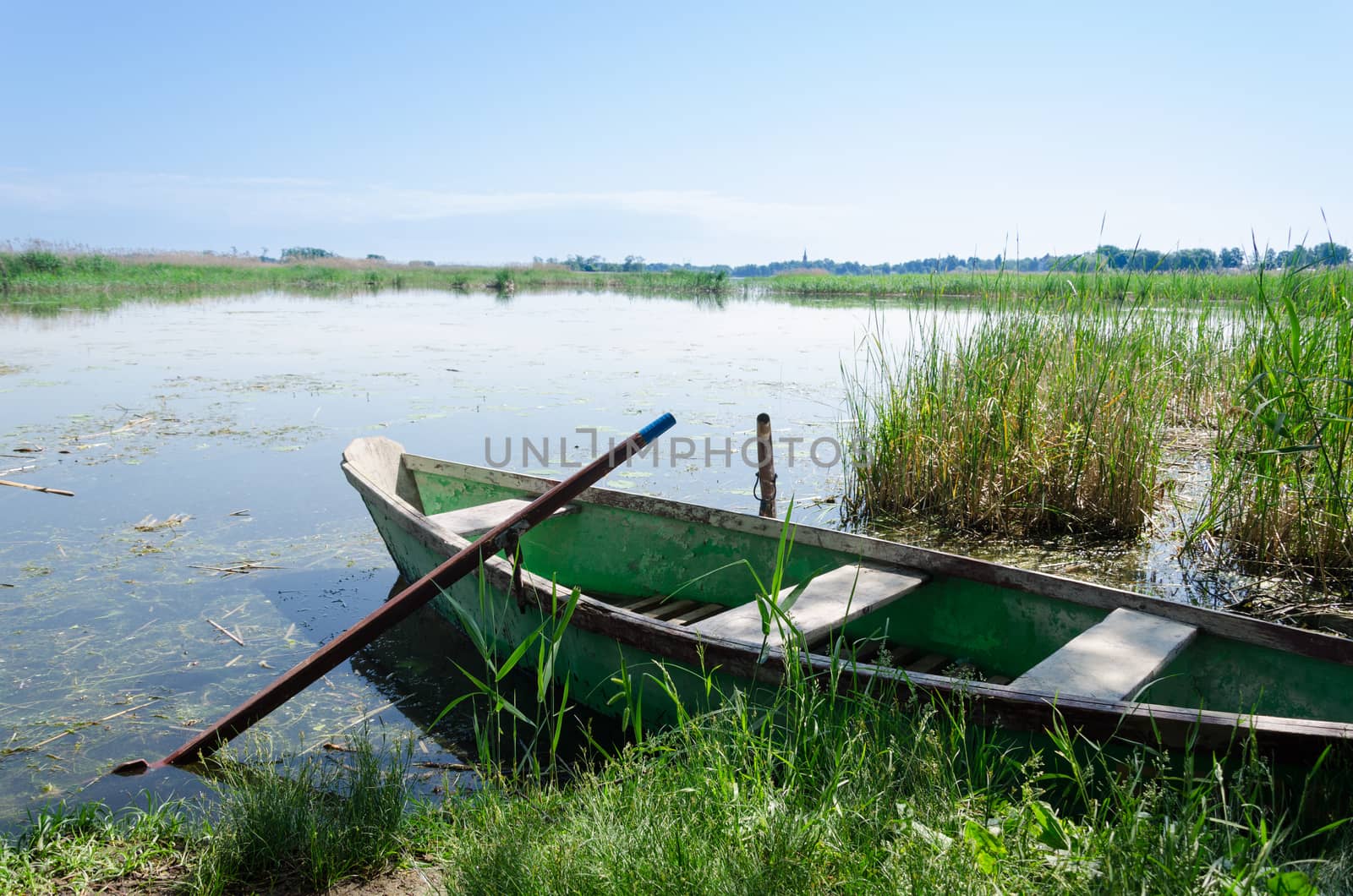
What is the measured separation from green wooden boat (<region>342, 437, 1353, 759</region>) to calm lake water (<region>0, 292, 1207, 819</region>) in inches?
27.3

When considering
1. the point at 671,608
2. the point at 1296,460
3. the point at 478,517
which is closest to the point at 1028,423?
the point at 1296,460

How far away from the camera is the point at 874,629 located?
3.63m

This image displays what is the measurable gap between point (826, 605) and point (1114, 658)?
99 cm

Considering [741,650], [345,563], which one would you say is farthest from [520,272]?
[741,650]

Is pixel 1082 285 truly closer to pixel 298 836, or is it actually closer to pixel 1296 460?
pixel 1296 460

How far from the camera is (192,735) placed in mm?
3580

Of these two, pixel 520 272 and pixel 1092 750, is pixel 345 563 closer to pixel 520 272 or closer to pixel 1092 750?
pixel 1092 750

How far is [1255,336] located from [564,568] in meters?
4.00

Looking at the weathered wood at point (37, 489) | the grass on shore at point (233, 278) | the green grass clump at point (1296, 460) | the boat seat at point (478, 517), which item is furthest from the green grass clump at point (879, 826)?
the grass on shore at point (233, 278)

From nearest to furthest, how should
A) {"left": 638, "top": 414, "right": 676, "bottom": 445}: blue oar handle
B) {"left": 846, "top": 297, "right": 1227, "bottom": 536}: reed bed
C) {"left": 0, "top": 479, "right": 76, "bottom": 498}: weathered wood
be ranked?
{"left": 638, "top": 414, "right": 676, "bottom": 445}: blue oar handle, {"left": 846, "top": 297, "right": 1227, "bottom": 536}: reed bed, {"left": 0, "top": 479, "right": 76, "bottom": 498}: weathered wood

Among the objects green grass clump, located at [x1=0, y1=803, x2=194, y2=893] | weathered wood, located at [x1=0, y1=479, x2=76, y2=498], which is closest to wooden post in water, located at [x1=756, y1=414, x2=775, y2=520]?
green grass clump, located at [x1=0, y1=803, x2=194, y2=893]

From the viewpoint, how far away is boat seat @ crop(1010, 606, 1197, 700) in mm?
2453

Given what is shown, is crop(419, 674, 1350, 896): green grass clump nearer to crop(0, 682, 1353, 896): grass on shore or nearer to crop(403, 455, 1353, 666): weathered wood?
crop(0, 682, 1353, 896): grass on shore

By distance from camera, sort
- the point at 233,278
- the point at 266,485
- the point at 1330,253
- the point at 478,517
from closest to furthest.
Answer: the point at 1330,253 → the point at 478,517 → the point at 266,485 → the point at 233,278
